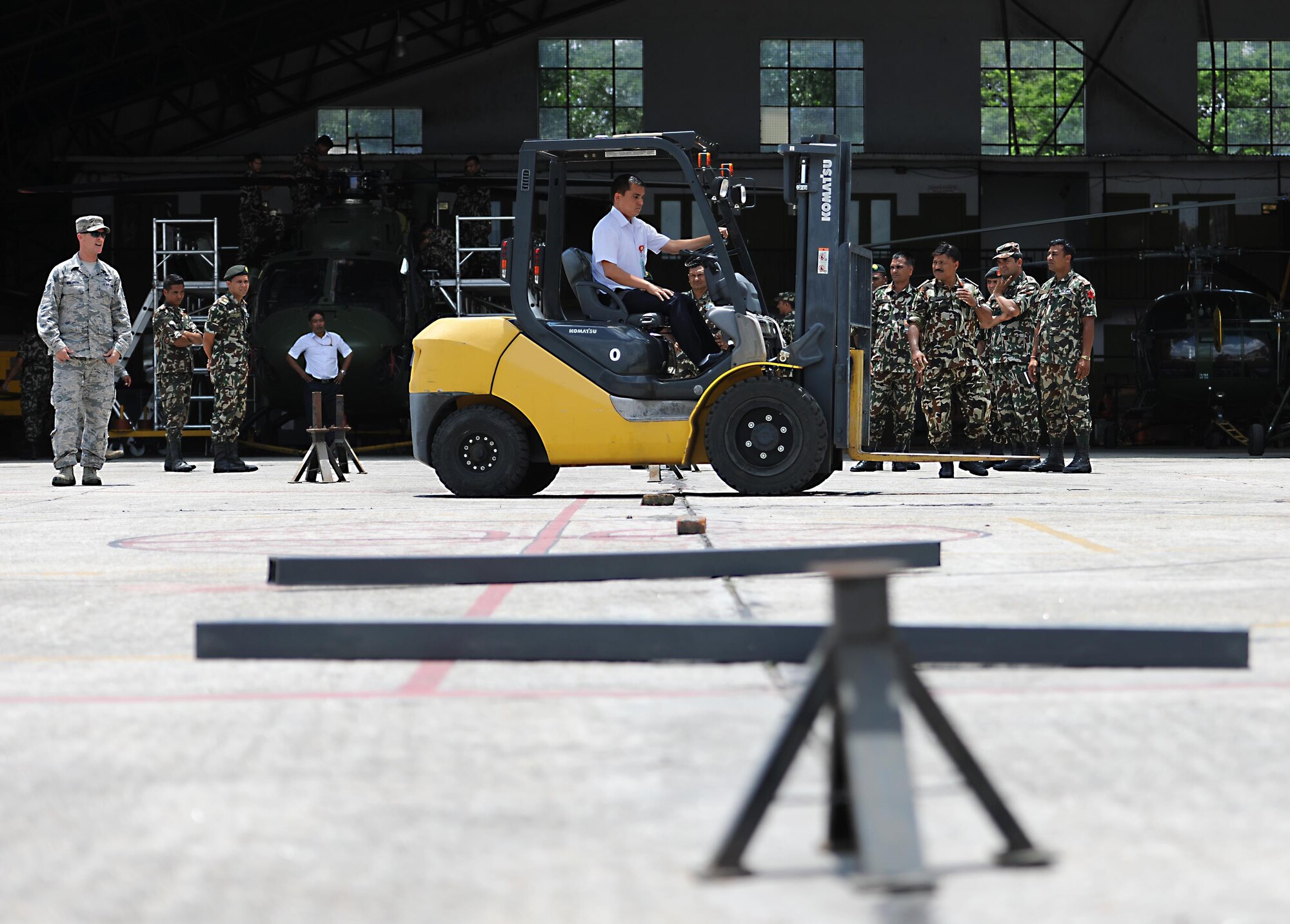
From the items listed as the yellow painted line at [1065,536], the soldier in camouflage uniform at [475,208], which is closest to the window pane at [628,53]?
the soldier in camouflage uniform at [475,208]

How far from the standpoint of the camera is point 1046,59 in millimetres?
30562

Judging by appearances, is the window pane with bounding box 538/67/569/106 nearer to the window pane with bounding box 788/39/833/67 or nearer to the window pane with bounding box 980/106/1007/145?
the window pane with bounding box 788/39/833/67

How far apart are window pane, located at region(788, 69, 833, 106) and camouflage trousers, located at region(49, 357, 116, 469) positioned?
782 inches

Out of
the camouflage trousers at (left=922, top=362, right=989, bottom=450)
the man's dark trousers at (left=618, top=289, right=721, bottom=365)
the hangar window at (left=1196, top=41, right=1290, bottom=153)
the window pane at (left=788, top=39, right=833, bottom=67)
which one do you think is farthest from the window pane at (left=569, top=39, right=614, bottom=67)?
the man's dark trousers at (left=618, top=289, right=721, bottom=365)

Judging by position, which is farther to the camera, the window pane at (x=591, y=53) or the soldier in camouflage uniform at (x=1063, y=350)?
the window pane at (x=591, y=53)

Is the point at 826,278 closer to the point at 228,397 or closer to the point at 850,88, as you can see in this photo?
the point at 228,397

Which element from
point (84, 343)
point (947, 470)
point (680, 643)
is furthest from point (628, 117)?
point (680, 643)

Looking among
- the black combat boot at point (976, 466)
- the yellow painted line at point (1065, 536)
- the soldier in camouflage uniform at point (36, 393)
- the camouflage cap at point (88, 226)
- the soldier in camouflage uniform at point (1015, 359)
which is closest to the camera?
the yellow painted line at point (1065, 536)

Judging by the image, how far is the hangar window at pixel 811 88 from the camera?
98.7 feet

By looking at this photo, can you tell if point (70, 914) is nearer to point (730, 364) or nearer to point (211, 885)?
point (211, 885)

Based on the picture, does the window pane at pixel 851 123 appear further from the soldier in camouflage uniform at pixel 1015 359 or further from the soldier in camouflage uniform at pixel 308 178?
the soldier in camouflage uniform at pixel 1015 359

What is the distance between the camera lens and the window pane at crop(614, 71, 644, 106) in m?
30.1

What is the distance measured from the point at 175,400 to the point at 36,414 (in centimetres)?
805

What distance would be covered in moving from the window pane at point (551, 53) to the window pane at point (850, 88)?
5211mm
